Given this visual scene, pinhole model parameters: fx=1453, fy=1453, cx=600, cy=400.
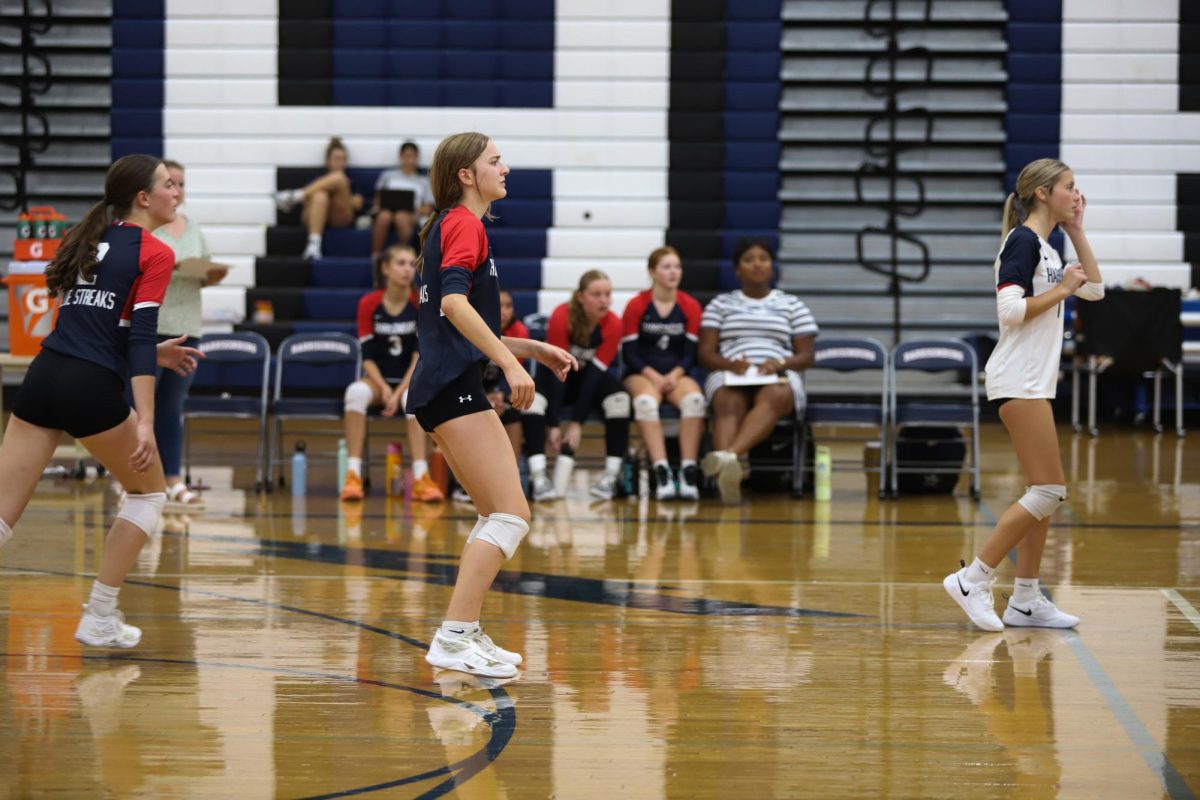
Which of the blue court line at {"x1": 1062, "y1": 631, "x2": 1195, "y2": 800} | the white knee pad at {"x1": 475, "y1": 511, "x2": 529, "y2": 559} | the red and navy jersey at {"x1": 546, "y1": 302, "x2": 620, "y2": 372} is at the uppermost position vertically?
the red and navy jersey at {"x1": 546, "y1": 302, "x2": 620, "y2": 372}

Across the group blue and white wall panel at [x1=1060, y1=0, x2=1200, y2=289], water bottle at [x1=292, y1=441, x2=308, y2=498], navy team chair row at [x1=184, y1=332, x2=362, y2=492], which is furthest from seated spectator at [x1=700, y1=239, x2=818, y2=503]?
blue and white wall panel at [x1=1060, y1=0, x2=1200, y2=289]

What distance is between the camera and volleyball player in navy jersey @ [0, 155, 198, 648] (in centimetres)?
423

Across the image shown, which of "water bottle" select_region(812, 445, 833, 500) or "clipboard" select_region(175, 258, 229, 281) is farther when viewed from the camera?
"water bottle" select_region(812, 445, 833, 500)

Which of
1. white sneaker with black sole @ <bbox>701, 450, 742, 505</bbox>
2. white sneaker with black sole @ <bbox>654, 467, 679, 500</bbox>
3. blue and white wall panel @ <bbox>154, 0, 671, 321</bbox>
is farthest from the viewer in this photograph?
blue and white wall panel @ <bbox>154, 0, 671, 321</bbox>

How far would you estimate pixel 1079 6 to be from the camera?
41.3ft

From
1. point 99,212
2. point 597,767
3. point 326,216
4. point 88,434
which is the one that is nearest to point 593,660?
point 597,767

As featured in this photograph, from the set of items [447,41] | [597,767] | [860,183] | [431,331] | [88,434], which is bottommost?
[597,767]

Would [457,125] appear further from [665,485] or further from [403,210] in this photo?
[665,485]

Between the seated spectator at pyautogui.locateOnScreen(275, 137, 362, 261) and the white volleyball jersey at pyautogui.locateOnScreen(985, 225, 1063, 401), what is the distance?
8.21 m

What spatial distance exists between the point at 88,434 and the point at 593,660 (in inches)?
64.9

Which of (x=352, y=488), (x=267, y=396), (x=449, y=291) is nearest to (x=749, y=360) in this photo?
(x=352, y=488)

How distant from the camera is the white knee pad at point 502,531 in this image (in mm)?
4191

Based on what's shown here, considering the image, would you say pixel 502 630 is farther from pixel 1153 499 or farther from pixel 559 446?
pixel 1153 499

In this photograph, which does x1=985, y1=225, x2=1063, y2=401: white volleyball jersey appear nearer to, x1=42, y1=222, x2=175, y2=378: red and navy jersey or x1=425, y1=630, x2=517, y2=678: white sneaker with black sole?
x1=425, y1=630, x2=517, y2=678: white sneaker with black sole
